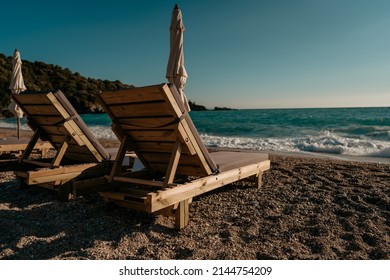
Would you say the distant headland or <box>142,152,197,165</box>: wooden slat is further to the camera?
the distant headland

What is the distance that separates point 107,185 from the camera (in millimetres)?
3883

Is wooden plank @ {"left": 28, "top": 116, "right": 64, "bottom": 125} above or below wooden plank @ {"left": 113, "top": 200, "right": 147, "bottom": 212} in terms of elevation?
above

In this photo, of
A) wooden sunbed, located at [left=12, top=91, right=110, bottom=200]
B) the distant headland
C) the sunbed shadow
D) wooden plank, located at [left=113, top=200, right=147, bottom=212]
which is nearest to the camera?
the sunbed shadow

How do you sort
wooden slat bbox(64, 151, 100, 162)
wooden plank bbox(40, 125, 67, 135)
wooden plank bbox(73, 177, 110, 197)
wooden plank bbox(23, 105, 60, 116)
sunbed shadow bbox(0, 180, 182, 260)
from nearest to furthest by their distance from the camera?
sunbed shadow bbox(0, 180, 182, 260), wooden plank bbox(73, 177, 110, 197), wooden plank bbox(23, 105, 60, 116), wooden plank bbox(40, 125, 67, 135), wooden slat bbox(64, 151, 100, 162)

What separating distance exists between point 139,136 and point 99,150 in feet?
4.12

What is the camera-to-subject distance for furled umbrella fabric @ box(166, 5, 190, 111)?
4.66 m

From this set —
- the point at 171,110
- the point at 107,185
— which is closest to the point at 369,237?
the point at 171,110

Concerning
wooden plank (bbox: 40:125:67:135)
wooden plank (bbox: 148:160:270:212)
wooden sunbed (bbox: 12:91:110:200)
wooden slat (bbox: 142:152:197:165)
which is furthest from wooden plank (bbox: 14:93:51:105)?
wooden plank (bbox: 148:160:270:212)

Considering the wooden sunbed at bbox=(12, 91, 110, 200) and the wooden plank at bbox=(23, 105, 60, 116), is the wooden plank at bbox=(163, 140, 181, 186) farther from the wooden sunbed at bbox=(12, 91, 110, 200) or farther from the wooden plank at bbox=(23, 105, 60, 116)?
the wooden plank at bbox=(23, 105, 60, 116)

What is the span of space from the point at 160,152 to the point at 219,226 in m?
1.19

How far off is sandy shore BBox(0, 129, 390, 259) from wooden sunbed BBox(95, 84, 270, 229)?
0.32 meters

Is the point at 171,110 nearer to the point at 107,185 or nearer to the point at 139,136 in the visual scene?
the point at 139,136

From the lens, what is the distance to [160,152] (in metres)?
3.84
